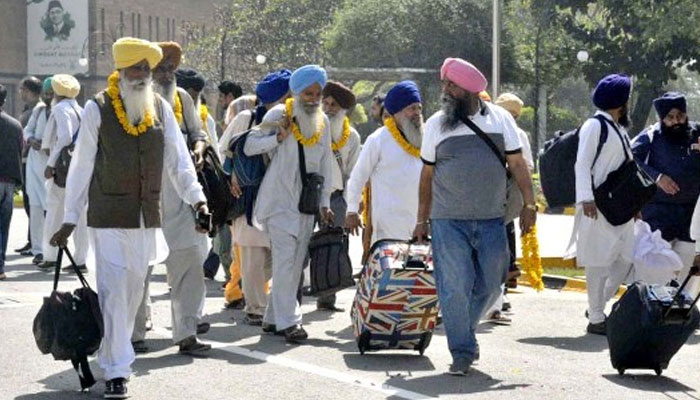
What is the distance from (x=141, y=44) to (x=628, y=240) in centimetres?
439

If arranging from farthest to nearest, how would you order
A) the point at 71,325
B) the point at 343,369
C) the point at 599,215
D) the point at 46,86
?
the point at 46,86 → the point at 599,215 → the point at 343,369 → the point at 71,325

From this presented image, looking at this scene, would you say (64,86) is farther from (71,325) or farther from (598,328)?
(71,325)

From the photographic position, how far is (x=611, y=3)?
1766 inches

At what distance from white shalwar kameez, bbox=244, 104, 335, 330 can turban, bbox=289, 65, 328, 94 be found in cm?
25

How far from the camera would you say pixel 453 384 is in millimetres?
9586

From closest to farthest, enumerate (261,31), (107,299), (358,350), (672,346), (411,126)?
(107,299) → (672,346) → (358,350) → (411,126) → (261,31)

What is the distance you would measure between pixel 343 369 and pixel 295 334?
47.3 inches

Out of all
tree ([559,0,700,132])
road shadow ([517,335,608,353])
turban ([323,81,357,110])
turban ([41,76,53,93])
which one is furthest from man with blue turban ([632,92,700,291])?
tree ([559,0,700,132])

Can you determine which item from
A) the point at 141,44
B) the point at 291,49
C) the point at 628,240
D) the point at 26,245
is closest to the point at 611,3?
the point at 291,49

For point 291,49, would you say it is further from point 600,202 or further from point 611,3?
point 600,202

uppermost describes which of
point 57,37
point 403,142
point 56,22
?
point 56,22

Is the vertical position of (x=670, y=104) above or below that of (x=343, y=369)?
above

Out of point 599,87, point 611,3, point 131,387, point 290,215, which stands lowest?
point 131,387

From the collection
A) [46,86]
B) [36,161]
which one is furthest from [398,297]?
[36,161]
